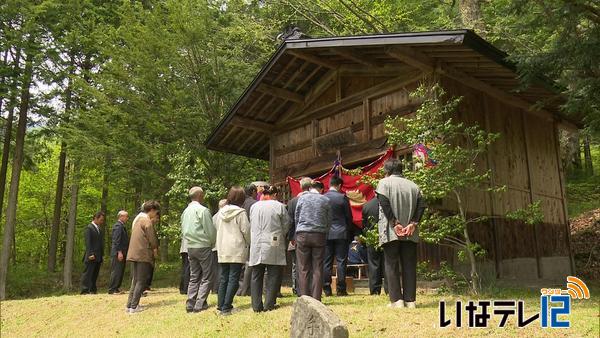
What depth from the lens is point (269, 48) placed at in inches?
719

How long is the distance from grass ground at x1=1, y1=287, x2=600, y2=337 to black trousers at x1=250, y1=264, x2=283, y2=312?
7.1 inches

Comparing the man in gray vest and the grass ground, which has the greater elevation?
the man in gray vest

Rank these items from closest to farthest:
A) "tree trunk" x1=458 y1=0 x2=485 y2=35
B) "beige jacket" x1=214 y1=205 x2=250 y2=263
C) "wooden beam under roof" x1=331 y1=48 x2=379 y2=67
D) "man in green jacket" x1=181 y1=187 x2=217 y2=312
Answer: "beige jacket" x1=214 y1=205 x2=250 y2=263 < "man in green jacket" x1=181 y1=187 x2=217 y2=312 < "wooden beam under roof" x1=331 y1=48 x2=379 y2=67 < "tree trunk" x1=458 y1=0 x2=485 y2=35

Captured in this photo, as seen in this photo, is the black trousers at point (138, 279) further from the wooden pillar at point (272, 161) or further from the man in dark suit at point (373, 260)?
the wooden pillar at point (272, 161)

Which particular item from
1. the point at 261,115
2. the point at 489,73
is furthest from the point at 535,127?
the point at 261,115

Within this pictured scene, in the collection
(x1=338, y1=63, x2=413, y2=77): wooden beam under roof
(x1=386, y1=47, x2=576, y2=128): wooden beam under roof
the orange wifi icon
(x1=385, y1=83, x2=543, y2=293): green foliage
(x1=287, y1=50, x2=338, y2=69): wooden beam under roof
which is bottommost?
the orange wifi icon

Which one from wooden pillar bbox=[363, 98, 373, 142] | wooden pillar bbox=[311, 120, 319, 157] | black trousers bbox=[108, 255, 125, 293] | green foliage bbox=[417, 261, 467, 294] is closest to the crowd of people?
green foliage bbox=[417, 261, 467, 294]

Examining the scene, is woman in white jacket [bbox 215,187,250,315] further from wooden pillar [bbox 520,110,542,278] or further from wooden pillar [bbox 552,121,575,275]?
wooden pillar [bbox 552,121,575,275]

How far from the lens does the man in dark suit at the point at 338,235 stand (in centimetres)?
831

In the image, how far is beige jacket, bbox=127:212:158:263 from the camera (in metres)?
8.52

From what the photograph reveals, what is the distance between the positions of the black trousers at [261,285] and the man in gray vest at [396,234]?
64.5 inches

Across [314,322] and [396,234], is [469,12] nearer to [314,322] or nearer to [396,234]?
[396,234]

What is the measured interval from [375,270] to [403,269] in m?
2.09

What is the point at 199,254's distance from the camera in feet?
25.9
